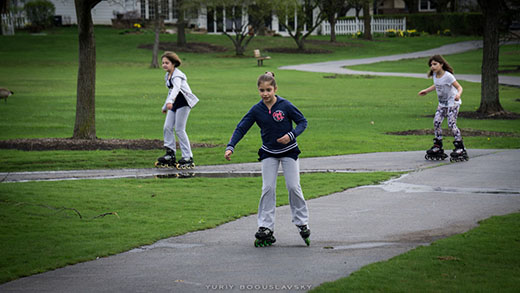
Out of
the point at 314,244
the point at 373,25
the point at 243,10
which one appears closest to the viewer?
the point at 314,244

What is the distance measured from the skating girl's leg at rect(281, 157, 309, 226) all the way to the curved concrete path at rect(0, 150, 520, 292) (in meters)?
0.28

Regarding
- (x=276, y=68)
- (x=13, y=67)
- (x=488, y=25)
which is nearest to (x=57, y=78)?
(x=13, y=67)

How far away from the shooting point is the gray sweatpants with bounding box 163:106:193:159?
12.5m

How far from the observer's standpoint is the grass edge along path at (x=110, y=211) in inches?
270

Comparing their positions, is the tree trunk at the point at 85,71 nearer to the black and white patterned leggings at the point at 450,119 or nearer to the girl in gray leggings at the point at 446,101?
the girl in gray leggings at the point at 446,101

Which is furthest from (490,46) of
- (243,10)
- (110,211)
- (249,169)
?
(243,10)

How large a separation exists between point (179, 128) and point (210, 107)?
1160 cm

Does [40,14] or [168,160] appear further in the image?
[40,14]

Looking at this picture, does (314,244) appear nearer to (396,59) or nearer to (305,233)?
→ (305,233)

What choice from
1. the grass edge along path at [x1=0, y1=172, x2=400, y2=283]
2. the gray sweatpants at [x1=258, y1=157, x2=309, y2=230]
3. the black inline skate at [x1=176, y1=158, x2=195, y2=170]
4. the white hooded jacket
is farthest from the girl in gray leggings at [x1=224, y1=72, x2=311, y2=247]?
the black inline skate at [x1=176, y1=158, x2=195, y2=170]

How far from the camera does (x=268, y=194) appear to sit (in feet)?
23.6

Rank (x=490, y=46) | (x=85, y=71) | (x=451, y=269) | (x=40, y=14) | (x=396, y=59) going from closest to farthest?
(x=451, y=269) < (x=85, y=71) < (x=490, y=46) < (x=396, y=59) < (x=40, y=14)

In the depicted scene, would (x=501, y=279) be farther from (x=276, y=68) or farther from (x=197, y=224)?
(x=276, y=68)

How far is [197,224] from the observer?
8016 millimetres
